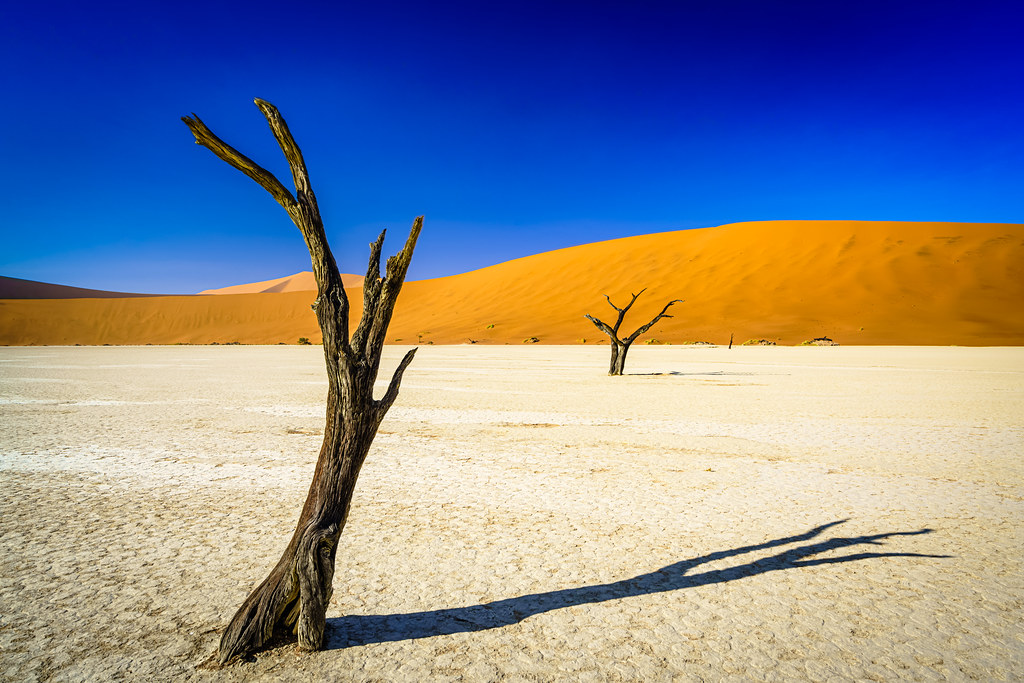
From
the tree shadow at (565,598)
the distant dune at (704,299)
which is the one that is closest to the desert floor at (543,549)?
the tree shadow at (565,598)

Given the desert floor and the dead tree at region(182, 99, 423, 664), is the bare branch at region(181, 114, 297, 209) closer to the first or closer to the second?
the dead tree at region(182, 99, 423, 664)

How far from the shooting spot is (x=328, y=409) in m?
2.54

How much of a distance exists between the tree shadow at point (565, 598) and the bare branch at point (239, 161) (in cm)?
199

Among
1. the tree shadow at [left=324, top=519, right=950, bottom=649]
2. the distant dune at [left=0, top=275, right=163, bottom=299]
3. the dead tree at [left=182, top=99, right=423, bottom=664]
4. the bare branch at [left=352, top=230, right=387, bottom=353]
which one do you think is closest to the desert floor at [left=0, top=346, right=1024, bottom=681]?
the tree shadow at [left=324, top=519, right=950, bottom=649]

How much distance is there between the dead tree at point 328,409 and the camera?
2.34 metres

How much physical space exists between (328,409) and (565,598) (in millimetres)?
1663

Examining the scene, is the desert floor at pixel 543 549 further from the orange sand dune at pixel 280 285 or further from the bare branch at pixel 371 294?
the orange sand dune at pixel 280 285

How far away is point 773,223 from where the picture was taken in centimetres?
6744

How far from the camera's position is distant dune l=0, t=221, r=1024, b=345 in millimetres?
41219

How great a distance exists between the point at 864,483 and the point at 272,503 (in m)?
5.18

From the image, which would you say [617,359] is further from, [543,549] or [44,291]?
[44,291]

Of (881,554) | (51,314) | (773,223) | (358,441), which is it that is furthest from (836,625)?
(51,314)

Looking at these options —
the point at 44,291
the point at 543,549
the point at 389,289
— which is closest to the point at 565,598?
the point at 543,549

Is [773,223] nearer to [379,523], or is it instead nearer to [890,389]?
[890,389]
